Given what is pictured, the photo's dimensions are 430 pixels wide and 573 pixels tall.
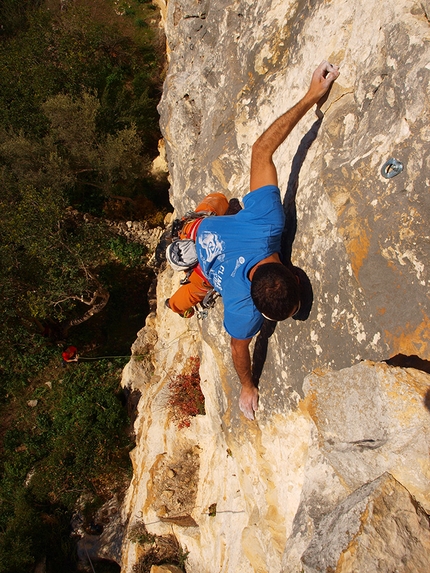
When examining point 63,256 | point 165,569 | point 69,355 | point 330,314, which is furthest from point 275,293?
point 69,355

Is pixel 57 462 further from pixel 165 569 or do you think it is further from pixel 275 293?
pixel 275 293

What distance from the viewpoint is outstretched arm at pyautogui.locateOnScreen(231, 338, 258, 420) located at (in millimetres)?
3975

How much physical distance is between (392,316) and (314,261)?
87cm

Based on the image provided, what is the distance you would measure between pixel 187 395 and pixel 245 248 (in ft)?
12.2

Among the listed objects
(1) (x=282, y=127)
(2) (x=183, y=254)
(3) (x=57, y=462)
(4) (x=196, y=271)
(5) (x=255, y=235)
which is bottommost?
(3) (x=57, y=462)

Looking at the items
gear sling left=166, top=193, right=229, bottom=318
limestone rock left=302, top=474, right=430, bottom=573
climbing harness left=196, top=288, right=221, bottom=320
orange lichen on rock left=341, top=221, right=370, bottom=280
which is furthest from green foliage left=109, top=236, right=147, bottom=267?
limestone rock left=302, top=474, right=430, bottom=573

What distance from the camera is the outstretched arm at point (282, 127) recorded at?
3576mm

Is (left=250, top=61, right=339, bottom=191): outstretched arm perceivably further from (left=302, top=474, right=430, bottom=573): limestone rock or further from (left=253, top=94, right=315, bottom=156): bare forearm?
(left=302, top=474, right=430, bottom=573): limestone rock

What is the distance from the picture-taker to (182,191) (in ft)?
22.6

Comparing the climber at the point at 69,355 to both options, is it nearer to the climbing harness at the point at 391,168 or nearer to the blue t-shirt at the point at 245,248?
the blue t-shirt at the point at 245,248

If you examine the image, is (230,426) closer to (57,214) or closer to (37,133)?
(57,214)

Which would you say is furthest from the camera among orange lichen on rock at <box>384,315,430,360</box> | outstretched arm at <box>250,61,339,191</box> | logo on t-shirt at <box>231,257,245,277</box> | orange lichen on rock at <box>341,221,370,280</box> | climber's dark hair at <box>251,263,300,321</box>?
logo on t-shirt at <box>231,257,245,277</box>

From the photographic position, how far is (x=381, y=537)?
2.46 m

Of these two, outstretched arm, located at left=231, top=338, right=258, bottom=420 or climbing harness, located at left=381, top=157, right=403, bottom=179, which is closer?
climbing harness, located at left=381, top=157, right=403, bottom=179
